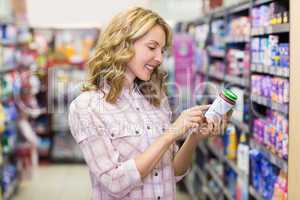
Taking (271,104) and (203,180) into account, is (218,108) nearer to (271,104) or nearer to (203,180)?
(271,104)

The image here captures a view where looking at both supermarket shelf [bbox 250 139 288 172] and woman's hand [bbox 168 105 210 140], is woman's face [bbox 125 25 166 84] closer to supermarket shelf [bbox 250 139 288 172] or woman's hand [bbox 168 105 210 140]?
woman's hand [bbox 168 105 210 140]

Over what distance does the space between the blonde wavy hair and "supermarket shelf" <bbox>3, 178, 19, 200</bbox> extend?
3.76 meters

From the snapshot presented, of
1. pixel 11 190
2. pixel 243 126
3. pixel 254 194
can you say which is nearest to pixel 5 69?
pixel 11 190

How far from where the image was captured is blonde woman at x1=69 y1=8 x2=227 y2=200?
2.05m

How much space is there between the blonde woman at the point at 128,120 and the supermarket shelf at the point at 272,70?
73cm

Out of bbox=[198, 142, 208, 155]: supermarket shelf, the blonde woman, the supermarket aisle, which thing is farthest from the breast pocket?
the supermarket aisle

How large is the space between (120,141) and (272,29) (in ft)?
4.35

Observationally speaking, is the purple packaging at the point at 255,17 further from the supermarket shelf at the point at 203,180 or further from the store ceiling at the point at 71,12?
the store ceiling at the point at 71,12

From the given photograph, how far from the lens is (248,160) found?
3.57 meters

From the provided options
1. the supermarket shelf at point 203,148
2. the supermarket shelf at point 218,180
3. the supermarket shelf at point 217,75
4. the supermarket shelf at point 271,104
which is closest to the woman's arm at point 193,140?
the supermarket shelf at point 271,104

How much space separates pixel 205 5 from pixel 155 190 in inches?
158

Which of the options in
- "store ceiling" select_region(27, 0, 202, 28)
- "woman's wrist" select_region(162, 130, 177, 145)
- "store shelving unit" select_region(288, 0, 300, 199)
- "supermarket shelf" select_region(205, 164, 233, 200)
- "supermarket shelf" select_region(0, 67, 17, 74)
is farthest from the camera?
"store ceiling" select_region(27, 0, 202, 28)

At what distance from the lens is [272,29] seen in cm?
295

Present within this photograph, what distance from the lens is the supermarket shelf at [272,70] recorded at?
2725mm
